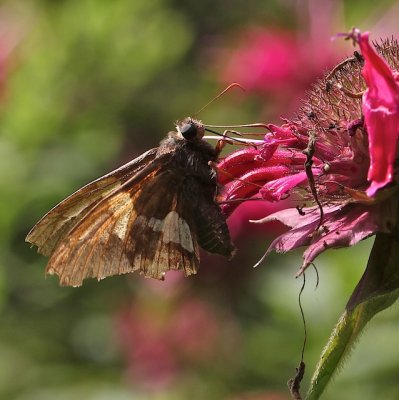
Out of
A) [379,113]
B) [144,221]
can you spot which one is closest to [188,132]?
[144,221]

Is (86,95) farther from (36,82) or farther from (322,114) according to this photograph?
(322,114)

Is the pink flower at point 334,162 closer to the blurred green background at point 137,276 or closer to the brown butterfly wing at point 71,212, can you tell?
the brown butterfly wing at point 71,212

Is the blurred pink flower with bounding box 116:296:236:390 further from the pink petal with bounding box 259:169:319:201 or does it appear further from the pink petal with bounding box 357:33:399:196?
the pink petal with bounding box 357:33:399:196

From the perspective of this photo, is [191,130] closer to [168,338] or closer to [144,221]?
[144,221]

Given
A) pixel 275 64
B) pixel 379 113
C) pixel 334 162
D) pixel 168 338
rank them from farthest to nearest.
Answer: pixel 275 64, pixel 168 338, pixel 334 162, pixel 379 113

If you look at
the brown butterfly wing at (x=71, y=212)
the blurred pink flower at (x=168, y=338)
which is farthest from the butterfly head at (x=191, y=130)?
the blurred pink flower at (x=168, y=338)

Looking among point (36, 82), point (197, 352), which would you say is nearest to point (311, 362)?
→ point (197, 352)
